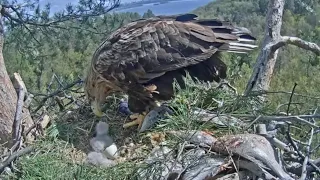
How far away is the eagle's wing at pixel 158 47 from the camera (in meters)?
3.25

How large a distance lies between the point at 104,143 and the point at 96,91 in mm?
431

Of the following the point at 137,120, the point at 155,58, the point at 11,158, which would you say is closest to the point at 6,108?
the point at 11,158

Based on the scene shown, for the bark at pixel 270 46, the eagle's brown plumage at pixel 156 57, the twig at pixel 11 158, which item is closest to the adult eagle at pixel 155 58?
the eagle's brown plumage at pixel 156 57

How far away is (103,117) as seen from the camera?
3.45 m

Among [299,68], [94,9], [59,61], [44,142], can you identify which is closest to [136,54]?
[44,142]

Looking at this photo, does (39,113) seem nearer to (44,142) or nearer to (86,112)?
(86,112)

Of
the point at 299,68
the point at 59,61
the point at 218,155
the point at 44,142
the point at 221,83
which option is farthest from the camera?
the point at 59,61

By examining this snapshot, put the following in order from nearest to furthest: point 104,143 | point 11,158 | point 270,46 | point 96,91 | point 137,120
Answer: point 11,158
point 104,143
point 137,120
point 96,91
point 270,46

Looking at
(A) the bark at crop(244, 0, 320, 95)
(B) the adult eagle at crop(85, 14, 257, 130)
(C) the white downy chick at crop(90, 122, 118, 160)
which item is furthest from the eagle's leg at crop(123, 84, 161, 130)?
(A) the bark at crop(244, 0, 320, 95)

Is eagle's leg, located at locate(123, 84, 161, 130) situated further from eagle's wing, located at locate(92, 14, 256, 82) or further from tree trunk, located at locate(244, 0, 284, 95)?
tree trunk, located at locate(244, 0, 284, 95)

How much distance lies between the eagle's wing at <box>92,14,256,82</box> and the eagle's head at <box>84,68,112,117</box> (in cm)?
9

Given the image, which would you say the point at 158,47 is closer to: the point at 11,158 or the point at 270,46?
the point at 270,46

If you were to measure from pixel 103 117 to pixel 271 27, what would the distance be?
1.57 meters

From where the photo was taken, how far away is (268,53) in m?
3.92
